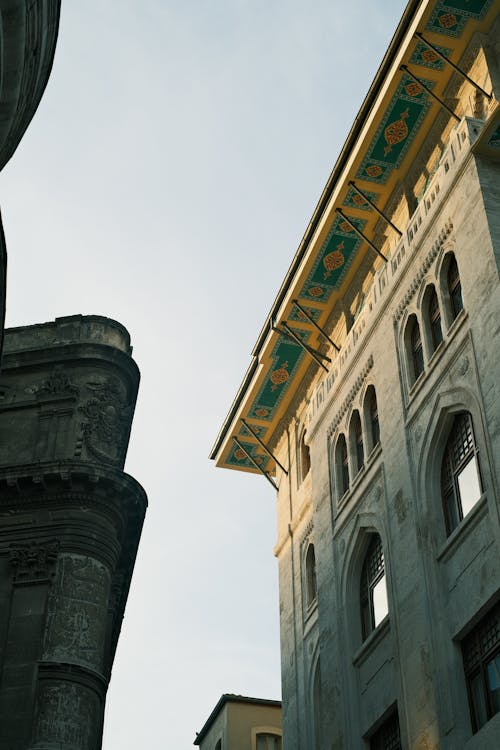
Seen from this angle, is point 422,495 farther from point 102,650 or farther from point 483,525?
point 102,650

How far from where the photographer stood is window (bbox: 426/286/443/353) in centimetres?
2627

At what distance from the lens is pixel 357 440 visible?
29922 millimetres

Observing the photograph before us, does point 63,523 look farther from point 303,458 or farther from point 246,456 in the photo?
point 246,456

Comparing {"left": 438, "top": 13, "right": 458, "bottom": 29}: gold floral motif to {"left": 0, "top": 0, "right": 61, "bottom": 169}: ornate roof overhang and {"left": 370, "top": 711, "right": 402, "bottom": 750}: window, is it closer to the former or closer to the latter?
{"left": 0, "top": 0, "right": 61, "bottom": 169}: ornate roof overhang

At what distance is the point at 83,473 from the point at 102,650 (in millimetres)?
4616

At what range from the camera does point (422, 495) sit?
2473 centimetres

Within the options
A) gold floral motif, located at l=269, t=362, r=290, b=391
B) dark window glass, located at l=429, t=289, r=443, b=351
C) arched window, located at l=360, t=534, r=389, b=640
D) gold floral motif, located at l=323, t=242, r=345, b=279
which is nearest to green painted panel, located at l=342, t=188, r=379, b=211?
gold floral motif, located at l=323, t=242, r=345, b=279

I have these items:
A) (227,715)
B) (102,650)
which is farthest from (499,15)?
(227,715)

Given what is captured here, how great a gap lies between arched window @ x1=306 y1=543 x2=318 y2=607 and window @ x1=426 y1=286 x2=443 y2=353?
10017mm

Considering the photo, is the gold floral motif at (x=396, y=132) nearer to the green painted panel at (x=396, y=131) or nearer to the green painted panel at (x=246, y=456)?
the green painted panel at (x=396, y=131)

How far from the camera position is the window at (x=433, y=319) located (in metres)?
26.3

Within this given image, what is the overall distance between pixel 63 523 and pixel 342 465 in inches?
300

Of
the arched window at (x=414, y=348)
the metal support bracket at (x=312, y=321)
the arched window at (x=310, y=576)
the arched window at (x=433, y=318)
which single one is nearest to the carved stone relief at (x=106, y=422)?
the metal support bracket at (x=312, y=321)

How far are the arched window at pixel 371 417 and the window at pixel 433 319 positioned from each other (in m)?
3.06
